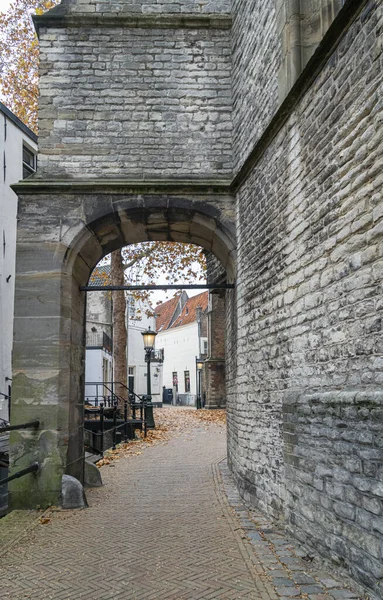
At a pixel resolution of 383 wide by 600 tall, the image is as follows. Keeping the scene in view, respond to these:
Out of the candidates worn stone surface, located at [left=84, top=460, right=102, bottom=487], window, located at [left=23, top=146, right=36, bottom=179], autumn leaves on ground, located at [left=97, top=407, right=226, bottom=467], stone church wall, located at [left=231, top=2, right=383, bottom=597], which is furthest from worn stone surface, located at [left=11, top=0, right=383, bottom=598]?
window, located at [left=23, top=146, right=36, bottom=179]

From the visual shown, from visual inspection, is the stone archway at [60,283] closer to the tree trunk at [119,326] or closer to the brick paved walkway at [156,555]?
the brick paved walkway at [156,555]

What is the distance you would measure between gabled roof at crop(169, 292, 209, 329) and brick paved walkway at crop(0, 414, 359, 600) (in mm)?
34628

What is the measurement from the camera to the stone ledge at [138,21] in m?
7.94

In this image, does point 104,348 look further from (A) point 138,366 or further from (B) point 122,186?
(B) point 122,186

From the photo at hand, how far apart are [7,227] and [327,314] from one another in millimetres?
11662

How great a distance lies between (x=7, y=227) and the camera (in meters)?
14.1

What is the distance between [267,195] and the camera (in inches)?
240

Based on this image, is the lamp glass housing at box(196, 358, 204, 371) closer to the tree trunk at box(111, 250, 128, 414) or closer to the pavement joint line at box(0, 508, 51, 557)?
the tree trunk at box(111, 250, 128, 414)

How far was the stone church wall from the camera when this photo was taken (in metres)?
3.64

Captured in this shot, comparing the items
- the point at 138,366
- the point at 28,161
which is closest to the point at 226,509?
the point at 28,161

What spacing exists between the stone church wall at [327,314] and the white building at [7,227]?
353 inches

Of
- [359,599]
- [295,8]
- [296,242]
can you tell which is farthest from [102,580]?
[295,8]

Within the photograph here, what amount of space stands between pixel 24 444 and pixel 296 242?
171 inches

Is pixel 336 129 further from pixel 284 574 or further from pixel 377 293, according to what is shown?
pixel 284 574
